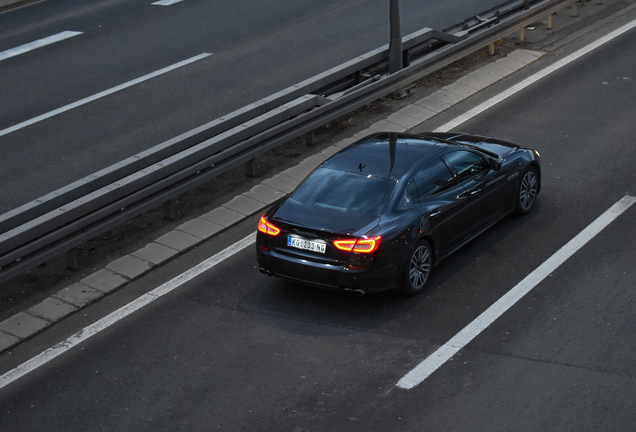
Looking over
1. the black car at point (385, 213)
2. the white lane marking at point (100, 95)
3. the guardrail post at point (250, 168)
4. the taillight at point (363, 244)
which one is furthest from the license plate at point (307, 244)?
the white lane marking at point (100, 95)

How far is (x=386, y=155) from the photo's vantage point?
35.3ft

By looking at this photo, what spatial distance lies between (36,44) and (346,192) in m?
12.4

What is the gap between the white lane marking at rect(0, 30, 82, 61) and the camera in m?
19.7

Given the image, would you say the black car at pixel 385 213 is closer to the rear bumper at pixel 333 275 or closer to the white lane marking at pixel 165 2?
the rear bumper at pixel 333 275

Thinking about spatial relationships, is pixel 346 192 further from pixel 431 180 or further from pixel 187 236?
pixel 187 236

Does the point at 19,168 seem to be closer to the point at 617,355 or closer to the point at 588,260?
the point at 588,260

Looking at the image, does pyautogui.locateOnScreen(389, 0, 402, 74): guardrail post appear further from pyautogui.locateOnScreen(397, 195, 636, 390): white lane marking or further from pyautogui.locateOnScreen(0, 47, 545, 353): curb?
pyautogui.locateOnScreen(397, 195, 636, 390): white lane marking

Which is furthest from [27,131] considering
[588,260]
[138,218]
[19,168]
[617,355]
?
[617,355]

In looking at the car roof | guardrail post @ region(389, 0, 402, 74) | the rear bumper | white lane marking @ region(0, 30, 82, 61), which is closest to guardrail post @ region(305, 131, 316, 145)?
guardrail post @ region(389, 0, 402, 74)

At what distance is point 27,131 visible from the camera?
609 inches

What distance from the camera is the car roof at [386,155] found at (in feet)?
34.2

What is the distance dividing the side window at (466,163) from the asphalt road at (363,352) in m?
0.89

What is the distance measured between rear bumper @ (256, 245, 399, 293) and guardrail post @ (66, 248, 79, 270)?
250 centimetres

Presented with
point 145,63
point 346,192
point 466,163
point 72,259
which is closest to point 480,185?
point 466,163
